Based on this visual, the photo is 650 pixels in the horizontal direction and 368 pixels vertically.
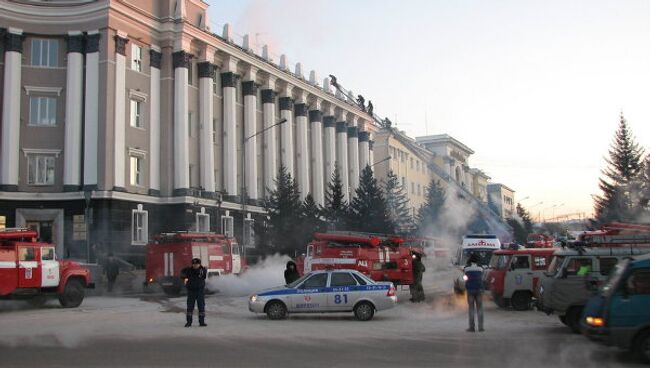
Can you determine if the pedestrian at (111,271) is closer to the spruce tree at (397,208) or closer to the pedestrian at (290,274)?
the pedestrian at (290,274)

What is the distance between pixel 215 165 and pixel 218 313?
102 ft

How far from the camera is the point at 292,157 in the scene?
58.7 metres

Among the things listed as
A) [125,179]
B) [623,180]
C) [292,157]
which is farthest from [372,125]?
[125,179]

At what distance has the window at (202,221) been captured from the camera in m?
44.8

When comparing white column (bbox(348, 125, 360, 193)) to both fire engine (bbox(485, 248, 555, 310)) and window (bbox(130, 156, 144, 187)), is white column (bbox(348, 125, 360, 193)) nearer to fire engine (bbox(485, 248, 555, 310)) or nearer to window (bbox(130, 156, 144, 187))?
window (bbox(130, 156, 144, 187))

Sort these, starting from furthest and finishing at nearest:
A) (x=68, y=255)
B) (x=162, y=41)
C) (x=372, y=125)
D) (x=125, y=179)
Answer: (x=372, y=125) → (x=162, y=41) → (x=125, y=179) → (x=68, y=255)

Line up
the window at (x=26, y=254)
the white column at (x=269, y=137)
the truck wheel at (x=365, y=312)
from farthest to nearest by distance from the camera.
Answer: the white column at (x=269, y=137) < the window at (x=26, y=254) < the truck wheel at (x=365, y=312)

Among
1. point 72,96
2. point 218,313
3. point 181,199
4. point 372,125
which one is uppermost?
point 372,125

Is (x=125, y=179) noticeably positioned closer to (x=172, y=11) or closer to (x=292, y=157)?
(x=172, y=11)

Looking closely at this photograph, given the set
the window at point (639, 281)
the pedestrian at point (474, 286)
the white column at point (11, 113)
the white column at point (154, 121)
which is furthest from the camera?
the white column at point (154, 121)

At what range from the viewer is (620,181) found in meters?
59.5

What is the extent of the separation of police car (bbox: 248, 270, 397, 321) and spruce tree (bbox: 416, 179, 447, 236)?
1879 inches

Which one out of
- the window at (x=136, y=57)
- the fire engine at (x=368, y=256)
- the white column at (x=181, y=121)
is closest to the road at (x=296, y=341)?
the fire engine at (x=368, y=256)

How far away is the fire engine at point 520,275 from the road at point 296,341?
2.13ft
